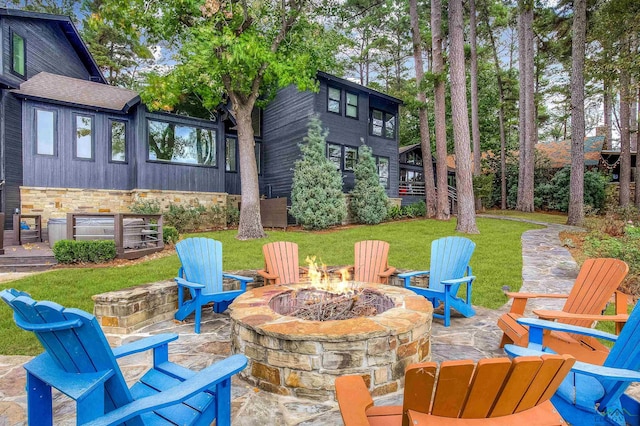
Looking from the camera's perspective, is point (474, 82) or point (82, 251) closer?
point (82, 251)

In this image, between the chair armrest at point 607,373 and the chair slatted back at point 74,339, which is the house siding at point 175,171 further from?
the chair armrest at point 607,373

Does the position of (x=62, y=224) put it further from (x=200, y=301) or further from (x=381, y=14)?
(x=381, y=14)

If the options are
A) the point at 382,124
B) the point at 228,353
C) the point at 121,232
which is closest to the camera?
the point at 228,353

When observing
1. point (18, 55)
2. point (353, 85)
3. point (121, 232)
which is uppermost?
point (353, 85)

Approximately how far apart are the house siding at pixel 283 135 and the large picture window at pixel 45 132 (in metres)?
7.83

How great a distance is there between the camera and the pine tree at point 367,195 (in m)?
13.8

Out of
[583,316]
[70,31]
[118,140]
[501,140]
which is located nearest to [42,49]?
[70,31]

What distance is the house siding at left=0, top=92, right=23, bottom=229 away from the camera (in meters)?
10.2

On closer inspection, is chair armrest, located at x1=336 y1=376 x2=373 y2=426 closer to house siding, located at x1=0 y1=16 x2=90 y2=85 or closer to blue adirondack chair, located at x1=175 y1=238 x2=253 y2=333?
blue adirondack chair, located at x1=175 y1=238 x2=253 y2=333

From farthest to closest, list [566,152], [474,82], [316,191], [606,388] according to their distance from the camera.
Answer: [566,152] < [474,82] < [316,191] < [606,388]

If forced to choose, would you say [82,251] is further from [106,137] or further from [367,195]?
[367,195]

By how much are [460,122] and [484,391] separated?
37.3 feet

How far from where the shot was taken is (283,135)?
50.0ft

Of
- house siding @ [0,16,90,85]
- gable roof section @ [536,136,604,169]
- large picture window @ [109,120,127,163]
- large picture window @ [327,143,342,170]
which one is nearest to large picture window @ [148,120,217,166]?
large picture window @ [109,120,127,163]
